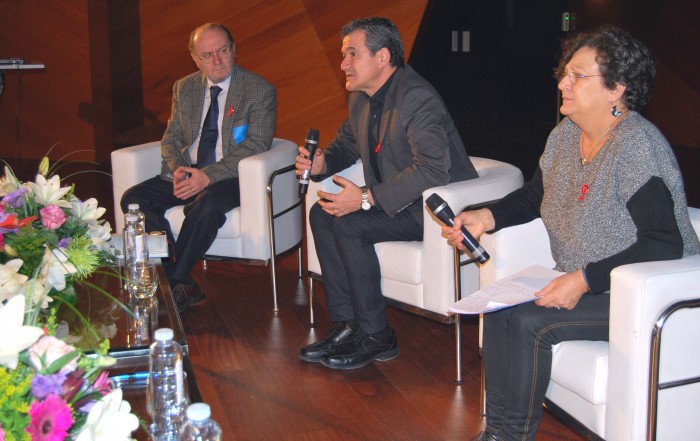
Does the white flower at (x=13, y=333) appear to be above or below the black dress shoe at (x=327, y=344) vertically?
above

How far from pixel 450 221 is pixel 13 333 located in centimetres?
184

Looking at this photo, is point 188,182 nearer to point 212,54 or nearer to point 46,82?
point 212,54

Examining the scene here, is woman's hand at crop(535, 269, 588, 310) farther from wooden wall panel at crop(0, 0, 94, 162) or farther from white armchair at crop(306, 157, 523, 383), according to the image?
wooden wall panel at crop(0, 0, 94, 162)

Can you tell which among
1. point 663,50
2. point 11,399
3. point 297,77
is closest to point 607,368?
point 11,399

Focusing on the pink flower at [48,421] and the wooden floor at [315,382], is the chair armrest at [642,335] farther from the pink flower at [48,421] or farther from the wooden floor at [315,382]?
the pink flower at [48,421]

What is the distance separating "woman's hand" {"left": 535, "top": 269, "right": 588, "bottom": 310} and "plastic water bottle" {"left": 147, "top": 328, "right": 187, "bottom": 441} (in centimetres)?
108

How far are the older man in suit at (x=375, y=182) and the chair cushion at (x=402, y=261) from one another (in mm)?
33

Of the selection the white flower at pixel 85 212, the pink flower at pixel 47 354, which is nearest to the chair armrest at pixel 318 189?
the white flower at pixel 85 212

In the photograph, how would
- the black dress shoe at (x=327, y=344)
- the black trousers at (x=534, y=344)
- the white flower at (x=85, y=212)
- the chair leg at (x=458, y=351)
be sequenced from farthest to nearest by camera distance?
1. the black dress shoe at (x=327, y=344)
2. the chair leg at (x=458, y=351)
3. the white flower at (x=85, y=212)
4. the black trousers at (x=534, y=344)

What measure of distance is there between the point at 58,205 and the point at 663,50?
817 centimetres

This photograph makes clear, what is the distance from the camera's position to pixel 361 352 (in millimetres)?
3545

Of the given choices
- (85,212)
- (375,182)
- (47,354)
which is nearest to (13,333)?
(47,354)

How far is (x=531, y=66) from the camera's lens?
10.2 meters

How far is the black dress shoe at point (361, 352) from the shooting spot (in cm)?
351
